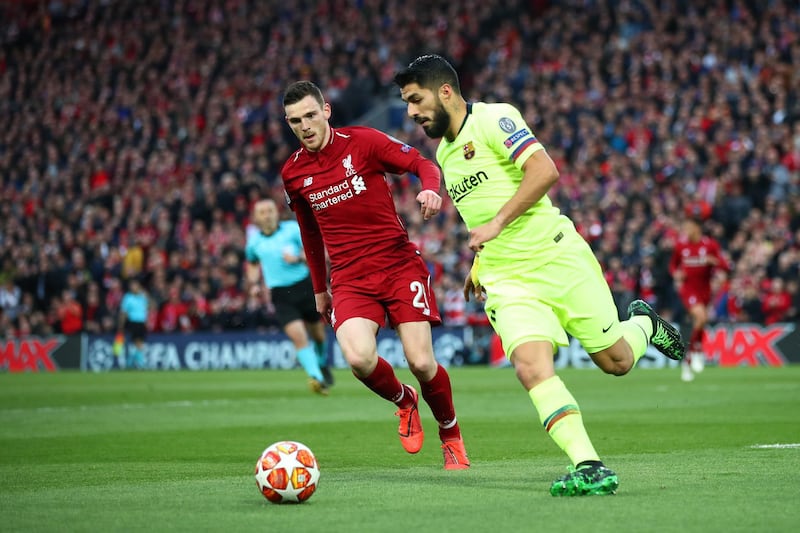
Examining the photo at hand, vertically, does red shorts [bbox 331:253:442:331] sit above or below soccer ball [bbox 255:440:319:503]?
above

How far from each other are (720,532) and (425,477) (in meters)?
2.93

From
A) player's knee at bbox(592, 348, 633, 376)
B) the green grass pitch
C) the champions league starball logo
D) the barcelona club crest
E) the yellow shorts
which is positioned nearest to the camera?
the green grass pitch

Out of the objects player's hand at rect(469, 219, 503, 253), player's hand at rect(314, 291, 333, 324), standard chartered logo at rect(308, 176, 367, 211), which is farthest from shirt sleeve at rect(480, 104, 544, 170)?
player's hand at rect(314, 291, 333, 324)

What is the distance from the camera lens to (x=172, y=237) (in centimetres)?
3328

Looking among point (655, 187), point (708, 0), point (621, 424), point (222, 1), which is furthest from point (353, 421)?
point (222, 1)

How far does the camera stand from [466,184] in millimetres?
7410

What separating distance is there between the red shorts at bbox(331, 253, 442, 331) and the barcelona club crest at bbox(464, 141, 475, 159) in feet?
5.23

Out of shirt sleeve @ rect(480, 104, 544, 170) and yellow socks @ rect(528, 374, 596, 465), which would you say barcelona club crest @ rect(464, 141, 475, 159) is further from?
yellow socks @ rect(528, 374, 596, 465)

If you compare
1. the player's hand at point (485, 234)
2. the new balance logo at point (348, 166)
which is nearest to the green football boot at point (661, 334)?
the player's hand at point (485, 234)

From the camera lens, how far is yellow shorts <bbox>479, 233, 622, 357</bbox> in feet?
23.2

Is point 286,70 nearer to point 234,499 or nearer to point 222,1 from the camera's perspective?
point 222,1

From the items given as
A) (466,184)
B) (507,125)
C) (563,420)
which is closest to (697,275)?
(466,184)

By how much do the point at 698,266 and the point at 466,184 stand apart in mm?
14124

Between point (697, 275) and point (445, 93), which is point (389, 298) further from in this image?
point (697, 275)
